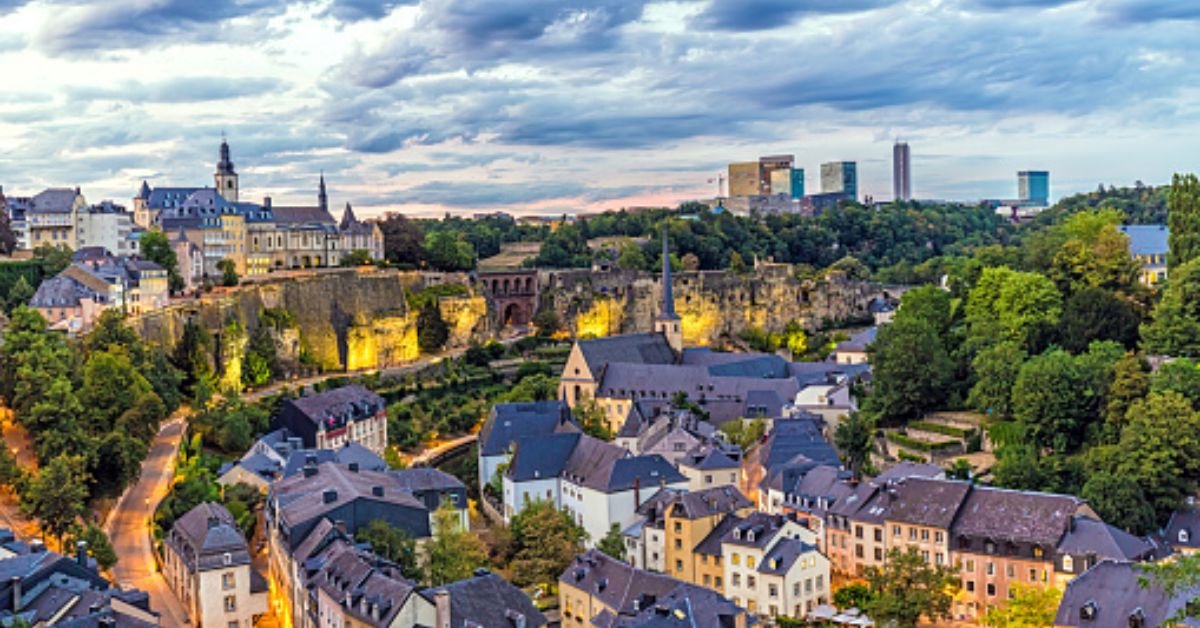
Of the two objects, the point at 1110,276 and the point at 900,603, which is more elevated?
the point at 1110,276

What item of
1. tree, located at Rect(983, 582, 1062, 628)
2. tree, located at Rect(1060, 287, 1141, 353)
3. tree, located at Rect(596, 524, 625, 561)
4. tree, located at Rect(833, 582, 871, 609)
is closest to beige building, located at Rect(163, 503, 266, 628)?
tree, located at Rect(596, 524, 625, 561)

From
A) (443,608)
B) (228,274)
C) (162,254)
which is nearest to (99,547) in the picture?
(443,608)

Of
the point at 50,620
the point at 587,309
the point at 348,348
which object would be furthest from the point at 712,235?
the point at 50,620

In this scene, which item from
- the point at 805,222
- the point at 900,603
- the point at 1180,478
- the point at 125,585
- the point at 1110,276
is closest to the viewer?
the point at 900,603

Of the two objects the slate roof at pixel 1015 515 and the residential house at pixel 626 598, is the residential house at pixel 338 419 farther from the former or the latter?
the slate roof at pixel 1015 515

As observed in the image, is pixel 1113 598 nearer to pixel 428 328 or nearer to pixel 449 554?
pixel 449 554

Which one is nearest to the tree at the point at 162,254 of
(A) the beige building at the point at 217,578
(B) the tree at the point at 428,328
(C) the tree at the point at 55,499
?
(B) the tree at the point at 428,328

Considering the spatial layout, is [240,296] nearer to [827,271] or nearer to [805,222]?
[827,271]
